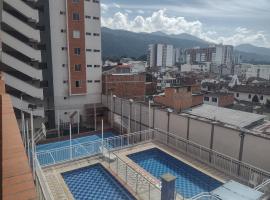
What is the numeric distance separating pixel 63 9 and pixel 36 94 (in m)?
11.8

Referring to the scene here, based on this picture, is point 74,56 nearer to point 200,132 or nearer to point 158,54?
point 200,132

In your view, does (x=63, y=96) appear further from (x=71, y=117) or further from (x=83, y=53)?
(x=83, y=53)

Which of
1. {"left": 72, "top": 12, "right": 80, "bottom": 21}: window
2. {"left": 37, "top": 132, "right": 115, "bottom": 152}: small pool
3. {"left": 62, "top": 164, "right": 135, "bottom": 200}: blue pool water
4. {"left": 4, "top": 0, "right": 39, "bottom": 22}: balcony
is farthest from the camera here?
{"left": 72, "top": 12, "right": 80, "bottom": 21}: window

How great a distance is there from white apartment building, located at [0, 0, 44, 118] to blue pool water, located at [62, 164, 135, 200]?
1544 centimetres

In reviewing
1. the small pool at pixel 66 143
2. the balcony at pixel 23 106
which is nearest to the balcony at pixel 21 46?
the balcony at pixel 23 106

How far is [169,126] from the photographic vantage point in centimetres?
1789

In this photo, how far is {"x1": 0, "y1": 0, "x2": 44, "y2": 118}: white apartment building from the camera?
81.1ft

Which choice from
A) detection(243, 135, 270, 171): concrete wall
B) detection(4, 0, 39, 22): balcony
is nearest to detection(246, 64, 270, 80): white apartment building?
detection(4, 0, 39, 22): balcony

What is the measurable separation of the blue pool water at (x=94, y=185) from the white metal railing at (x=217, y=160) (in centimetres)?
568

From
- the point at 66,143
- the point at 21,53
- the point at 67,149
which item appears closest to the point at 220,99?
the point at 66,143

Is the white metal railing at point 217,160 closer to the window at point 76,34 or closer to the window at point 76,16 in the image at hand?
the window at point 76,34

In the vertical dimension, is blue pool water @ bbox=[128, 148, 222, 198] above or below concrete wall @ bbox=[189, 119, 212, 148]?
below

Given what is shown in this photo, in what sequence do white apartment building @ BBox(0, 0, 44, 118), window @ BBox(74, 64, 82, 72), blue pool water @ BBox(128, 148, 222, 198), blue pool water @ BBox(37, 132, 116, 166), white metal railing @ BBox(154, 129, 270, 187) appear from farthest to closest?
1. window @ BBox(74, 64, 82, 72)
2. white apartment building @ BBox(0, 0, 44, 118)
3. blue pool water @ BBox(37, 132, 116, 166)
4. blue pool water @ BBox(128, 148, 222, 198)
5. white metal railing @ BBox(154, 129, 270, 187)

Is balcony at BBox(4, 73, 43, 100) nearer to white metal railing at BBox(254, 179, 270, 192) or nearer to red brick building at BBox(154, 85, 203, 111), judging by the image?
red brick building at BBox(154, 85, 203, 111)
